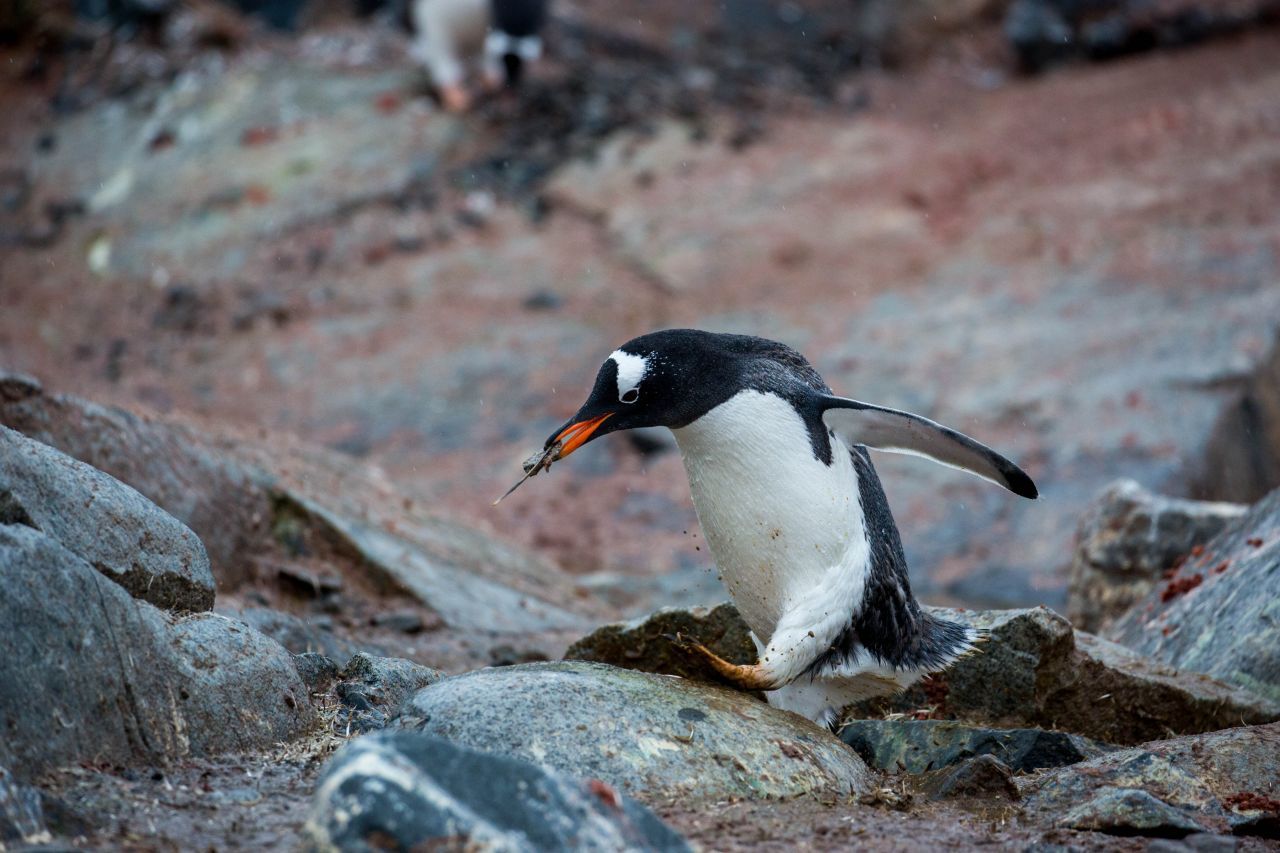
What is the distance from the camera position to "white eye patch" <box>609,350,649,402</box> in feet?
13.4

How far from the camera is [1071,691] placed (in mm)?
4570

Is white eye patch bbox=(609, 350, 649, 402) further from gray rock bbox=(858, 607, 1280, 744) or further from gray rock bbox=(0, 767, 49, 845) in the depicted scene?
gray rock bbox=(0, 767, 49, 845)

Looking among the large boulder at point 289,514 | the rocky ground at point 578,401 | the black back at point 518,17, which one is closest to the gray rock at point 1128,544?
the rocky ground at point 578,401

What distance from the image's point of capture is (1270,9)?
1672 centimetres

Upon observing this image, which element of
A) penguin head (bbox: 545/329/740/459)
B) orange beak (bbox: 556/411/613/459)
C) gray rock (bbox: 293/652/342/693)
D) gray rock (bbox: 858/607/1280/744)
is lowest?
gray rock (bbox: 858/607/1280/744)

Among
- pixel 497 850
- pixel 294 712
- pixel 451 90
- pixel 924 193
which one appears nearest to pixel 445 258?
pixel 451 90

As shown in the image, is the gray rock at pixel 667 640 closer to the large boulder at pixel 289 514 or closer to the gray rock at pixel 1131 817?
the gray rock at pixel 1131 817

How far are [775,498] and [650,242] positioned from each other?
9593 millimetres

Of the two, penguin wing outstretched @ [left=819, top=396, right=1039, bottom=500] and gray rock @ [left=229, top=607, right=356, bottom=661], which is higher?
penguin wing outstretched @ [left=819, top=396, right=1039, bottom=500]

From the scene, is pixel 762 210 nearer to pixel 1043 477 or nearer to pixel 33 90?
pixel 1043 477

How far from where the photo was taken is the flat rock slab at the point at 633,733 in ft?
11.7

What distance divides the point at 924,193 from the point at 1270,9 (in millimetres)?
6116

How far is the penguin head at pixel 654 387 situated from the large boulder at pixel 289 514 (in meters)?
2.29

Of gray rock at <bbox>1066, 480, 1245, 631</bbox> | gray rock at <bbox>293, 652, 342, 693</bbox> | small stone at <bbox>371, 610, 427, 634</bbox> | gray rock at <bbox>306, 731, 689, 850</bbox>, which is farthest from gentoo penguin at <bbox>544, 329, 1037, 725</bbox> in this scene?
gray rock at <bbox>1066, 480, 1245, 631</bbox>
